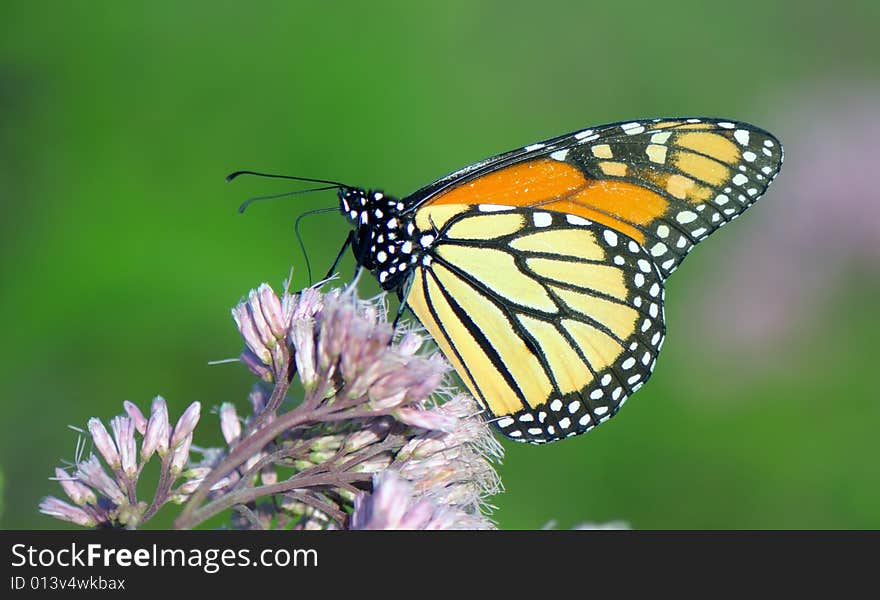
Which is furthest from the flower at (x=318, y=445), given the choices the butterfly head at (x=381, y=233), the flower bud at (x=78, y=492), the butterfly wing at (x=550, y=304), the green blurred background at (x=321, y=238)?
the green blurred background at (x=321, y=238)

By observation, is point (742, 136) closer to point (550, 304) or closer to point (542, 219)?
point (542, 219)

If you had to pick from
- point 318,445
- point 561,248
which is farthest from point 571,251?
point 318,445

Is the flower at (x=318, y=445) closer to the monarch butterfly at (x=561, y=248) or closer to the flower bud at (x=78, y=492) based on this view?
the flower bud at (x=78, y=492)

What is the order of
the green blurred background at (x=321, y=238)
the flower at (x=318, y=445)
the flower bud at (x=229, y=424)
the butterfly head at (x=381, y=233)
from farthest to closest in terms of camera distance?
the green blurred background at (x=321, y=238)
the butterfly head at (x=381, y=233)
the flower bud at (x=229, y=424)
the flower at (x=318, y=445)

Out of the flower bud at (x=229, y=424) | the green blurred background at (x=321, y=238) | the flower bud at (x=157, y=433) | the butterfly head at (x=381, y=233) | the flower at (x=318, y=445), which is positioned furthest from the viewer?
the green blurred background at (x=321, y=238)
